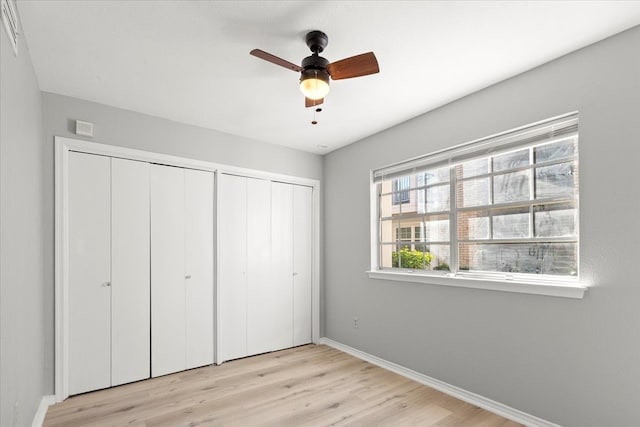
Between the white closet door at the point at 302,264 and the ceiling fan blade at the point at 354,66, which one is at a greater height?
the ceiling fan blade at the point at 354,66

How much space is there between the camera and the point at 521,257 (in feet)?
8.91

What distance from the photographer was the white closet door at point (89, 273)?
3.01 m

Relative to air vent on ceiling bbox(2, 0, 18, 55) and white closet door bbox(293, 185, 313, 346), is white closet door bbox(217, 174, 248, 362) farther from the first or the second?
air vent on ceiling bbox(2, 0, 18, 55)

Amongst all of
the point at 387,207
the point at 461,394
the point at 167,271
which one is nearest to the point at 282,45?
the point at 387,207

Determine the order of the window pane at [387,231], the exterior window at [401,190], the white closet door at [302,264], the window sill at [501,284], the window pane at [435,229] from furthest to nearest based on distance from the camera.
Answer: the white closet door at [302,264], the window pane at [387,231], the exterior window at [401,190], the window pane at [435,229], the window sill at [501,284]

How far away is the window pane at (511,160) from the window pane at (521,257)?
634 mm

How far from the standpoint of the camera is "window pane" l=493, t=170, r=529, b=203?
2.74 meters

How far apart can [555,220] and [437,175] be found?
3.73ft

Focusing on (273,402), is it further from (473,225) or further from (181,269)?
(473,225)

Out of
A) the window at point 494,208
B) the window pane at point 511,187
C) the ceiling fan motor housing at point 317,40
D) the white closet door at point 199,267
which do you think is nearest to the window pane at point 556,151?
the window at point 494,208

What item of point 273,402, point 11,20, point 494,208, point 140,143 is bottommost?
point 273,402

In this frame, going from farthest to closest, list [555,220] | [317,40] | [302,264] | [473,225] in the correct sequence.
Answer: [302,264]
[473,225]
[555,220]
[317,40]

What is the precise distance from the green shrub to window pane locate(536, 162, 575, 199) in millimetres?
1179

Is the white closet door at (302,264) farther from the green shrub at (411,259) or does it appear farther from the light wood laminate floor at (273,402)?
the green shrub at (411,259)
